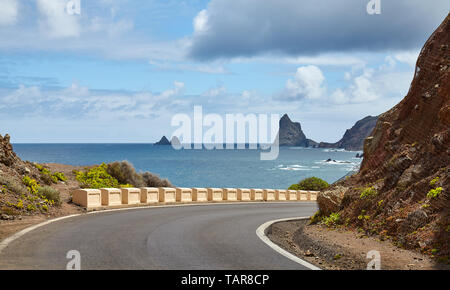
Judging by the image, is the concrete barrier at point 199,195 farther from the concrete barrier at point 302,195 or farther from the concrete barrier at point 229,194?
the concrete barrier at point 302,195

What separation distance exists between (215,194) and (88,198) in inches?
437

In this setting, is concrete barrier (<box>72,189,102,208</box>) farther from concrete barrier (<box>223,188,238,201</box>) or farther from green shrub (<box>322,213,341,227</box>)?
concrete barrier (<box>223,188,238,201</box>)

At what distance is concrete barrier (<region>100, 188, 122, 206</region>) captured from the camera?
22.7 meters

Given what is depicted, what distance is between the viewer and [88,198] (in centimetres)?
2172

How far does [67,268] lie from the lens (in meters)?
9.23

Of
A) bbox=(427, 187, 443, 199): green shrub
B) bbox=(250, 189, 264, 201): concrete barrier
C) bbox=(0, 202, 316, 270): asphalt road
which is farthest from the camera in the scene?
bbox=(250, 189, 264, 201): concrete barrier

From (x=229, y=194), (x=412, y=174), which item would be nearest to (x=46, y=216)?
(x=412, y=174)

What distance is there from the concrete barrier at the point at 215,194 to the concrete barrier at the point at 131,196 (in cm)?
654

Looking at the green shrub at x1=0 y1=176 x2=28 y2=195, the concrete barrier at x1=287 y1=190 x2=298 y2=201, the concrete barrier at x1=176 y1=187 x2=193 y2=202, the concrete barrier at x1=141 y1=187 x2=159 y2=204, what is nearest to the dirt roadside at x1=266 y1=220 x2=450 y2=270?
the green shrub at x1=0 y1=176 x2=28 y2=195

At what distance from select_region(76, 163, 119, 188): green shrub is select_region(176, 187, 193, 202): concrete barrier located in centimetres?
613

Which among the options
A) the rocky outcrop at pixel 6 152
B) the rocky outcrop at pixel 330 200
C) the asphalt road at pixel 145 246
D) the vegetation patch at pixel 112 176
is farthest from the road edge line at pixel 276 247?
the vegetation patch at pixel 112 176

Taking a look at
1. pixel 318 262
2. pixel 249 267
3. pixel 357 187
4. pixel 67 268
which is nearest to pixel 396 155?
pixel 357 187

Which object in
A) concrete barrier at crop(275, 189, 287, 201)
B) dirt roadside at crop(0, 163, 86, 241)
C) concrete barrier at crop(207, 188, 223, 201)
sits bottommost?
concrete barrier at crop(275, 189, 287, 201)
